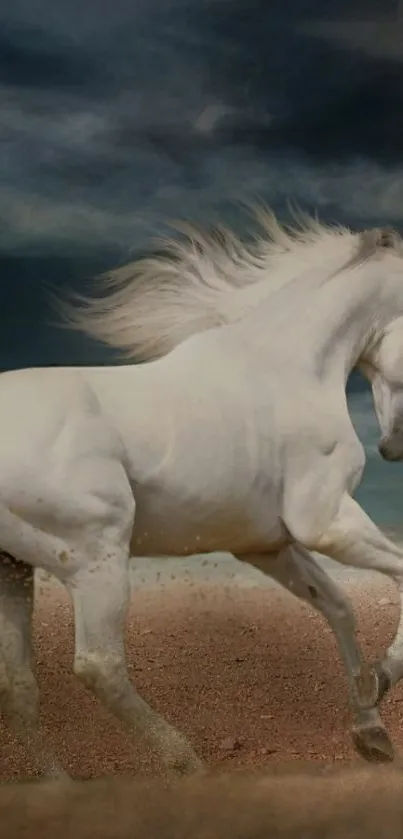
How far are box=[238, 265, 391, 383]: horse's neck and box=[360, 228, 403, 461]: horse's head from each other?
38 mm

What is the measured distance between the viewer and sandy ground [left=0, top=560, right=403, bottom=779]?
244cm

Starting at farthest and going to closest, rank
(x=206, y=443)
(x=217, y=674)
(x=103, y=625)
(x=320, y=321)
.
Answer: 1. (x=217, y=674)
2. (x=320, y=321)
3. (x=206, y=443)
4. (x=103, y=625)

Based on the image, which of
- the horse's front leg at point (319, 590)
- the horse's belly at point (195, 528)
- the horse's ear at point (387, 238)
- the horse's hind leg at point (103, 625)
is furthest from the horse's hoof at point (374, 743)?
the horse's ear at point (387, 238)

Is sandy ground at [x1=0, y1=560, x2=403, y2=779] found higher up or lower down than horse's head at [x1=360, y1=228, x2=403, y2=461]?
lower down

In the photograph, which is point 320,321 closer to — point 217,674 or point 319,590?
point 319,590

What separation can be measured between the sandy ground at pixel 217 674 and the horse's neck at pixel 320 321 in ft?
2.32

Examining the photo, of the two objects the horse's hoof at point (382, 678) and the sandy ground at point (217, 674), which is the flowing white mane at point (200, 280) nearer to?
the sandy ground at point (217, 674)

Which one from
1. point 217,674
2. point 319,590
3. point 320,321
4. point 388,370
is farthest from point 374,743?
point 320,321

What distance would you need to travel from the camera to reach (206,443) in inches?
80.0

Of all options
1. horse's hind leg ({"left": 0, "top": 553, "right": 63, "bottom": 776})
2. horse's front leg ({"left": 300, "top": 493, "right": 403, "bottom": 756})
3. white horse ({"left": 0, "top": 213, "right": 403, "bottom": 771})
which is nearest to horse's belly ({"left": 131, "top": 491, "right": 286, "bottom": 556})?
white horse ({"left": 0, "top": 213, "right": 403, "bottom": 771})

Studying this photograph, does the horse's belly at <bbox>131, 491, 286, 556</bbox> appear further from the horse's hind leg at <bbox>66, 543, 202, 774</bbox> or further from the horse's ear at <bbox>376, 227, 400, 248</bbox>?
the horse's ear at <bbox>376, 227, 400, 248</bbox>

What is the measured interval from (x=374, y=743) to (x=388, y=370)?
0.89 meters

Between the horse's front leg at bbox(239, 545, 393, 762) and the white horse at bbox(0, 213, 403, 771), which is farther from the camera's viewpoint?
the horse's front leg at bbox(239, 545, 393, 762)

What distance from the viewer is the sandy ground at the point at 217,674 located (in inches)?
96.1
